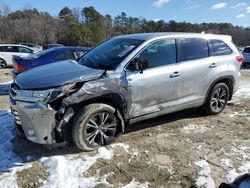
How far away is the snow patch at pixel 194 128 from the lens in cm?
537

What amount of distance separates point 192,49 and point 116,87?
1940mm

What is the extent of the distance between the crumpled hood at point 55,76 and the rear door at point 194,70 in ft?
5.42

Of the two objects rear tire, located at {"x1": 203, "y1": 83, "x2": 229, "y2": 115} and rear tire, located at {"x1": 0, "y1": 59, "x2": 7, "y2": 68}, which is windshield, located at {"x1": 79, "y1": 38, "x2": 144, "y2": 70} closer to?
rear tire, located at {"x1": 203, "y1": 83, "x2": 229, "y2": 115}

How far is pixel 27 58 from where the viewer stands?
8.41 metres

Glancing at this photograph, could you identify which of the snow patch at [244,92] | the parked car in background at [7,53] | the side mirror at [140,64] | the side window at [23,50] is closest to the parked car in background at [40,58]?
the side mirror at [140,64]

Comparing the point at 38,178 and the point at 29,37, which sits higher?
the point at 29,37

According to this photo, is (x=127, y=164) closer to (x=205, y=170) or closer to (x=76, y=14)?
(x=205, y=170)

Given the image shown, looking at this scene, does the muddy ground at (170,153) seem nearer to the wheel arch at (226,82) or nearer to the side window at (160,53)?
the wheel arch at (226,82)

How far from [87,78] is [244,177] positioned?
8.33 ft

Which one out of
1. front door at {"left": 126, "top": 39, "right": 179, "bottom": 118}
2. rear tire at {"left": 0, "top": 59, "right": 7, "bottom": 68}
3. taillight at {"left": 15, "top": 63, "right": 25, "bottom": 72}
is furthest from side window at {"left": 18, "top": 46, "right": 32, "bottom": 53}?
front door at {"left": 126, "top": 39, "right": 179, "bottom": 118}

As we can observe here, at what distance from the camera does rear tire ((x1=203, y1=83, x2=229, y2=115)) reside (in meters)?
5.95

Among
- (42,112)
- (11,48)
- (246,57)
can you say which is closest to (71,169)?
(42,112)

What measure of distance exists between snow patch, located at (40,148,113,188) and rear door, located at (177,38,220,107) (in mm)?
1909

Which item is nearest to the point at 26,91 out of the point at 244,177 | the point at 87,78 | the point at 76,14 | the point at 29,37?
the point at 87,78
